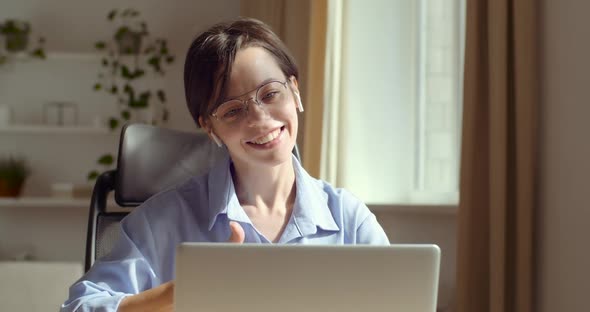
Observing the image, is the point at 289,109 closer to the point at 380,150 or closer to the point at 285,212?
the point at 285,212

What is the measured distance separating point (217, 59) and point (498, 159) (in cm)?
181

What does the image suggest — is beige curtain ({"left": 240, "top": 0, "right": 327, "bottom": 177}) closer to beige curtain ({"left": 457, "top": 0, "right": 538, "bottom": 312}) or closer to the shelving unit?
beige curtain ({"left": 457, "top": 0, "right": 538, "bottom": 312})

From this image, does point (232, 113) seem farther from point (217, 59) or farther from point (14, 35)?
point (14, 35)

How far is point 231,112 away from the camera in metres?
1.35

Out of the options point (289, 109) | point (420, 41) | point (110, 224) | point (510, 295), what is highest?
point (420, 41)

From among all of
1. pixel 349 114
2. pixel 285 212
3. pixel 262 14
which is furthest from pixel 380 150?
pixel 285 212

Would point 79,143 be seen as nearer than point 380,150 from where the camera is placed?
No

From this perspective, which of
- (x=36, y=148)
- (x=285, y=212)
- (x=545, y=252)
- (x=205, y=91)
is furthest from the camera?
(x=36, y=148)

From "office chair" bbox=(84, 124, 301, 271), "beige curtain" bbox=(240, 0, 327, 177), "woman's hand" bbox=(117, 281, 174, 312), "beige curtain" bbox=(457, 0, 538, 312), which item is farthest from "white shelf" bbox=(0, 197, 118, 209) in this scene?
"woman's hand" bbox=(117, 281, 174, 312)

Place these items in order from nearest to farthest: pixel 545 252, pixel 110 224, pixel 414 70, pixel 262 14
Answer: pixel 110 224 < pixel 545 252 < pixel 414 70 < pixel 262 14

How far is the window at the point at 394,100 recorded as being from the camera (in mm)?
3678

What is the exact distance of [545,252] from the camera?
114 inches

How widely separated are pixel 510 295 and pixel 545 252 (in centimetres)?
21

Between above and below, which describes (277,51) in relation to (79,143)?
above
